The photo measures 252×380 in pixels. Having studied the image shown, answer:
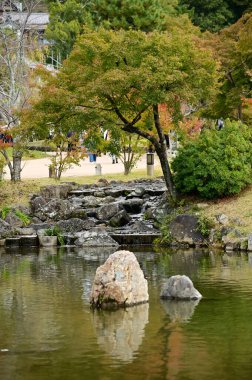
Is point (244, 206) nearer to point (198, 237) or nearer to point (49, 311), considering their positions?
point (198, 237)

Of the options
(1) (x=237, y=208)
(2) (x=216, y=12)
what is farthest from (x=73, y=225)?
(2) (x=216, y=12)

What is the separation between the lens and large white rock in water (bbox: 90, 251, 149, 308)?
17484mm

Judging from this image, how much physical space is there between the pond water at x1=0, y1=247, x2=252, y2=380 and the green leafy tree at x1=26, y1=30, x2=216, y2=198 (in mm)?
8243

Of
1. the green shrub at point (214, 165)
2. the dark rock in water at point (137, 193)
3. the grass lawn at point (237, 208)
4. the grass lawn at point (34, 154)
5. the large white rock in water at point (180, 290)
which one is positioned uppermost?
the grass lawn at point (34, 154)

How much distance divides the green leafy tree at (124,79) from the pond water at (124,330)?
325 inches

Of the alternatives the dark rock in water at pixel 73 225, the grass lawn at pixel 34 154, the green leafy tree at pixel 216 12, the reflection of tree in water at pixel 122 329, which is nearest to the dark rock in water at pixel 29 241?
the dark rock in water at pixel 73 225

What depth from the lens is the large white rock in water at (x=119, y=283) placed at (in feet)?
57.4

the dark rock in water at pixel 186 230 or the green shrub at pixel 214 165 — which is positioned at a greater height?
Answer: the green shrub at pixel 214 165

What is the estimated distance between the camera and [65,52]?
64.9 m

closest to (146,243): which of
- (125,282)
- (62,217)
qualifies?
(62,217)

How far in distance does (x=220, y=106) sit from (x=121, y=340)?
90.4ft

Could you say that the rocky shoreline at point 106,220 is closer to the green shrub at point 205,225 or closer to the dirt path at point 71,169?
the green shrub at point 205,225

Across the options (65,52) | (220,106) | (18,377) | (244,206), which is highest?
(65,52)

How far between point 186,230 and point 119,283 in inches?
482
